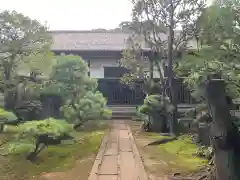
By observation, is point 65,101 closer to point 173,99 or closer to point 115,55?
point 173,99

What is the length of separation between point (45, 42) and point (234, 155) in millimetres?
8744

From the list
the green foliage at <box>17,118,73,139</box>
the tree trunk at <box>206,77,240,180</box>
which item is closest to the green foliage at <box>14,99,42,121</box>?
the green foliage at <box>17,118,73,139</box>

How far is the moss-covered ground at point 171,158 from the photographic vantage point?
586 centimetres

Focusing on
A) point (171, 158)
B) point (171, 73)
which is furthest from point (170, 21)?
point (171, 158)

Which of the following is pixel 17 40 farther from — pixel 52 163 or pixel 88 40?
pixel 88 40

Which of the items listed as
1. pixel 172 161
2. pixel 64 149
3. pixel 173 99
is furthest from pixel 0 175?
pixel 173 99

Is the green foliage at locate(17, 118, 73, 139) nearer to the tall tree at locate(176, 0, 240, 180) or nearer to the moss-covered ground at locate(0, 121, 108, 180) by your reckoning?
the moss-covered ground at locate(0, 121, 108, 180)

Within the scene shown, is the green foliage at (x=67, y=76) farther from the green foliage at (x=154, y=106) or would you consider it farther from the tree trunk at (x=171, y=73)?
the tree trunk at (x=171, y=73)

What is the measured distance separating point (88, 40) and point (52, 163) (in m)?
15.4

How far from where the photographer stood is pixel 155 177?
17.3 feet

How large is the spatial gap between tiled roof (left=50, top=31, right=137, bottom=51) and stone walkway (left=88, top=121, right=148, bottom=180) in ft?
32.8

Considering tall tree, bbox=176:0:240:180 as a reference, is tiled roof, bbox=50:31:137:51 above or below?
above

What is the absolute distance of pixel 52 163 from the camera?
21.3 feet

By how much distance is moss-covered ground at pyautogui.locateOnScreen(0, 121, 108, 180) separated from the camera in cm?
559
